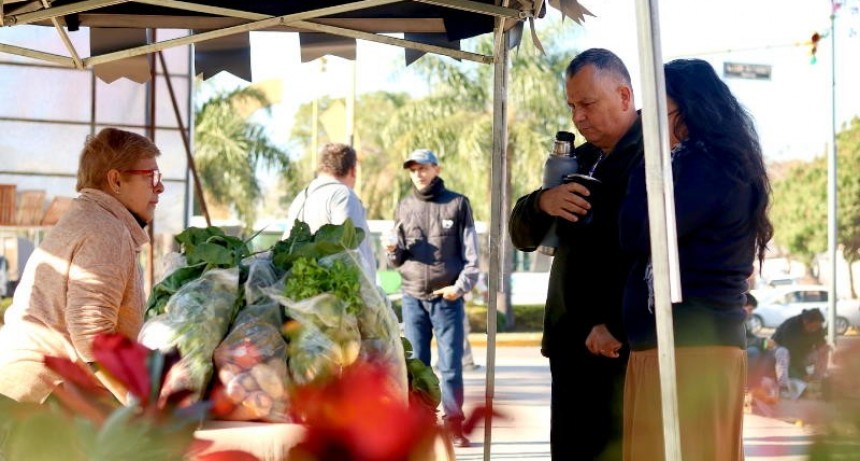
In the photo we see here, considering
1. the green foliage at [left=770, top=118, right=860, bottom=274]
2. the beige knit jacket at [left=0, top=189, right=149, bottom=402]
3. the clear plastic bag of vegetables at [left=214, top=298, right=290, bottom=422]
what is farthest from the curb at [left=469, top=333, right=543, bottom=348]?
the green foliage at [left=770, top=118, right=860, bottom=274]

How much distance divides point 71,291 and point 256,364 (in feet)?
3.13

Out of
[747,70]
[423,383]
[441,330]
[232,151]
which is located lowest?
[441,330]

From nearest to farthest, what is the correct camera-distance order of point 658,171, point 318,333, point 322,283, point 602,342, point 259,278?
point 658,171 < point 318,333 < point 322,283 < point 259,278 < point 602,342

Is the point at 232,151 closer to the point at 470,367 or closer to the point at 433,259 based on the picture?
the point at 470,367

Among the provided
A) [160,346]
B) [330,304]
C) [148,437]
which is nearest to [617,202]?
[330,304]

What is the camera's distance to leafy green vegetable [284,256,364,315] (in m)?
2.90

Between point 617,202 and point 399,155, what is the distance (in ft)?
87.0

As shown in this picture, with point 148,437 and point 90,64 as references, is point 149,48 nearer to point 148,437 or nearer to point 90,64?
point 90,64

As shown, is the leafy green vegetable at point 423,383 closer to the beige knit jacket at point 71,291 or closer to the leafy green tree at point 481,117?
the beige knit jacket at point 71,291

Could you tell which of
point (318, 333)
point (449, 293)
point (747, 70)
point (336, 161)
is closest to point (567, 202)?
point (318, 333)

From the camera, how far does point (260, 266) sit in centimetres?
310

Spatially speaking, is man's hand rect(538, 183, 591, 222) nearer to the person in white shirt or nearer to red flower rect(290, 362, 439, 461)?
red flower rect(290, 362, 439, 461)

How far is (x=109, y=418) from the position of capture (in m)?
0.73

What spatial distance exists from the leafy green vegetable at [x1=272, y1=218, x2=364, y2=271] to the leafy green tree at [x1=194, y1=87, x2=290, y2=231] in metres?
30.5
